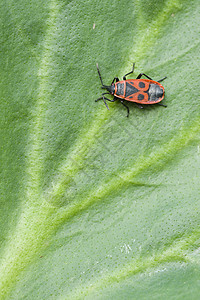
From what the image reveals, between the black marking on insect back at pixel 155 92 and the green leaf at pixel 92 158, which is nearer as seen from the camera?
the green leaf at pixel 92 158

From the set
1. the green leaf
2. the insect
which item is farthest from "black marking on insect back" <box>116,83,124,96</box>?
the green leaf

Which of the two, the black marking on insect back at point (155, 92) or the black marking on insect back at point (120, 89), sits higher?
the black marking on insect back at point (120, 89)

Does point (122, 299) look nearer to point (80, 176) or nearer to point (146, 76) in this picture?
point (80, 176)

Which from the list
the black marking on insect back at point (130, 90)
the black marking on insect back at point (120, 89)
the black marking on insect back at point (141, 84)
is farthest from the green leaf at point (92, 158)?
the black marking on insect back at point (130, 90)

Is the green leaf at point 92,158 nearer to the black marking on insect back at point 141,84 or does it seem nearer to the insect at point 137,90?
the insect at point 137,90

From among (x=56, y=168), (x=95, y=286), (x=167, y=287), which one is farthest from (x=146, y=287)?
(x=56, y=168)

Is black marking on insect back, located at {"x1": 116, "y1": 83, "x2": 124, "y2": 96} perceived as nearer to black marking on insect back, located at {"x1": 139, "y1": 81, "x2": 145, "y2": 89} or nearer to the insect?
the insect
